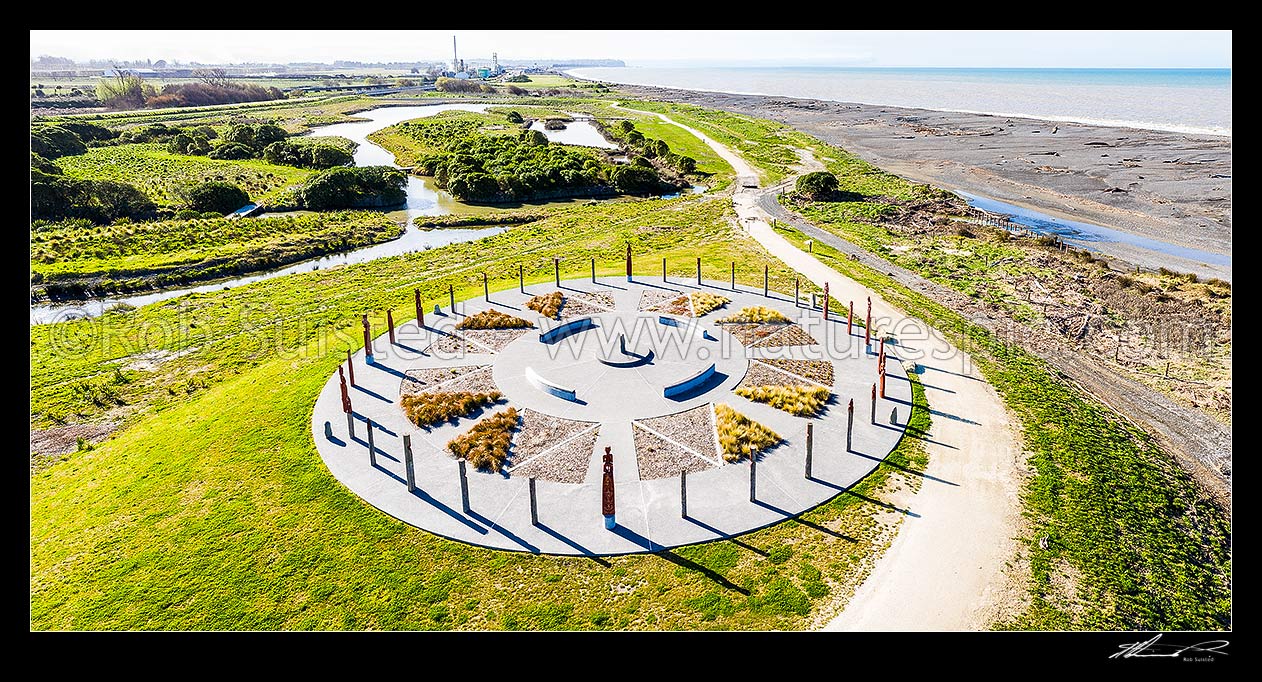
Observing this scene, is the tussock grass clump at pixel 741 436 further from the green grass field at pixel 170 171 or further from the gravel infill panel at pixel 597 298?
the green grass field at pixel 170 171

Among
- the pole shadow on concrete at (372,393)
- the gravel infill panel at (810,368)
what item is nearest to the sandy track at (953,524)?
the gravel infill panel at (810,368)

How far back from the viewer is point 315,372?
71.9 ft

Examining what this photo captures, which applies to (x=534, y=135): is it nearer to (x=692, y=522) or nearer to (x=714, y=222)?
(x=714, y=222)

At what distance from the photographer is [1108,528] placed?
14.4 m

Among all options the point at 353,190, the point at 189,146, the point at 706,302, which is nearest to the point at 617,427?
the point at 706,302

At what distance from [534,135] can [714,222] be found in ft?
127

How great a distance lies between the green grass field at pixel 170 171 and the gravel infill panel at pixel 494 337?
124ft

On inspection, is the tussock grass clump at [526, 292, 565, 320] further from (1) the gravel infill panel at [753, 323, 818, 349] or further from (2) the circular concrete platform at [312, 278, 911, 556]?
(1) the gravel infill panel at [753, 323, 818, 349]

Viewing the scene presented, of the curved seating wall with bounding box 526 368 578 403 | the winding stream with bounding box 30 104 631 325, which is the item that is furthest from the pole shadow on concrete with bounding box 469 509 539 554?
the winding stream with bounding box 30 104 631 325

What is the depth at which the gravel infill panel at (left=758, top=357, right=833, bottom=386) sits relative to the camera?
20641mm

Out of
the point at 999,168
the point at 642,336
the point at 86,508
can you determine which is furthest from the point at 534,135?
the point at 86,508

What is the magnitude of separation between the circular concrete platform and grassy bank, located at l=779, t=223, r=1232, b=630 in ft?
12.0

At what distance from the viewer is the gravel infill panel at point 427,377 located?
20.4m
